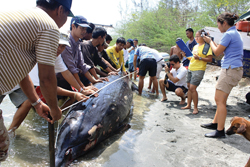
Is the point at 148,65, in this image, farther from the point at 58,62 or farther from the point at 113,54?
the point at 58,62

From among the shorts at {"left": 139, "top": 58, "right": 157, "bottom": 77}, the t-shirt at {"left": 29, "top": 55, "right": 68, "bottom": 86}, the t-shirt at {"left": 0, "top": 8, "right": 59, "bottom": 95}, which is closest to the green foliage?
the shorts at {"left": 139, "top": 58, "right": 157, "bottom": 77}

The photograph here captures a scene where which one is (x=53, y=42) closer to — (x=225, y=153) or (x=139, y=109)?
(x=225, y=153)

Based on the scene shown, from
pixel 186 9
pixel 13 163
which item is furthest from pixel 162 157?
pixel 186 9

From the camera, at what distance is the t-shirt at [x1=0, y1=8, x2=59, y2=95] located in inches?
50.4

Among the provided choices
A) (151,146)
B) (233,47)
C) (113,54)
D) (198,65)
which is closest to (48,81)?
(151,146)

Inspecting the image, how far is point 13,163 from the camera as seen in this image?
2256 millimetres

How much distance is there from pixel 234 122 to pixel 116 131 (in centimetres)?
177

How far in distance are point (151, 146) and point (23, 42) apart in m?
2.30

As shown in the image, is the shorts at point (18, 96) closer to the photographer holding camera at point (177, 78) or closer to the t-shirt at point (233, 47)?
the t-shirt at point (233, 47)

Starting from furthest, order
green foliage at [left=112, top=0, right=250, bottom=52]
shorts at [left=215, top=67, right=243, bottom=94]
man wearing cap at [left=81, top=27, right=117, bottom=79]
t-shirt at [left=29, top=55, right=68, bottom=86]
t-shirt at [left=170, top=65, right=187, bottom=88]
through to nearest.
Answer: green foliage at [left=112, top=0, right=250, bottom=52] → t-shirt at [left=170, top=65, right=187, bottom=88] → man wearing cap at [left=81, top=27, right=117, bottom=79] → shorts at [left=215, top=67, right=243, bottom=94] → t-shirt at [left=29, top=55, right=68, bottom=86]

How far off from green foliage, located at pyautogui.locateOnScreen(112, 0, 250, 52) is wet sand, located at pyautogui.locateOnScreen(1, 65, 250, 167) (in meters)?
13.3

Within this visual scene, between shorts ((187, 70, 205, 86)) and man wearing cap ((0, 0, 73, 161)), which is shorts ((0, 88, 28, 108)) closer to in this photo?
man wearing cap ((0, 0, 73, 161))

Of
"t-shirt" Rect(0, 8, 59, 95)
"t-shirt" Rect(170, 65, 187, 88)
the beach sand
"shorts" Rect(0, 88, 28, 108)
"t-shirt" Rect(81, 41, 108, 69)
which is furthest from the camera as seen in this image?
"t-shirt" Rect(170, 65, 187, 88)

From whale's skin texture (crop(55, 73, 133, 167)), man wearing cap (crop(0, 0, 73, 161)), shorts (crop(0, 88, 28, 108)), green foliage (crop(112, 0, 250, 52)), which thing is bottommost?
whale's skin texture (crop(55, 73, 133, 167))
